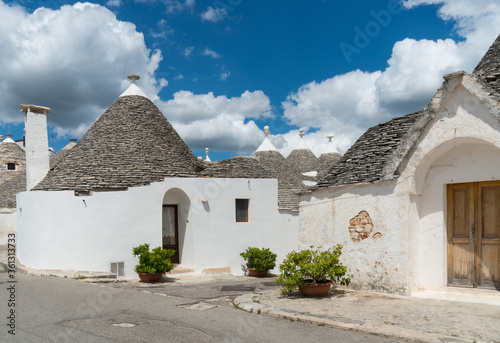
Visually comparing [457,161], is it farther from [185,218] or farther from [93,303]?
[185,218]

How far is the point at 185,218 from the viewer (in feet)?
50.6

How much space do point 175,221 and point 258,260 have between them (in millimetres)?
3477

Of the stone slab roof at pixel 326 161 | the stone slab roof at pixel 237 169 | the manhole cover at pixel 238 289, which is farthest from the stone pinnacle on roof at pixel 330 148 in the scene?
the manhole cover at pixel 238 289

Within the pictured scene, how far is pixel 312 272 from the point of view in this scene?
7801 mm

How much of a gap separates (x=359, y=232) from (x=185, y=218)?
27.8 ft

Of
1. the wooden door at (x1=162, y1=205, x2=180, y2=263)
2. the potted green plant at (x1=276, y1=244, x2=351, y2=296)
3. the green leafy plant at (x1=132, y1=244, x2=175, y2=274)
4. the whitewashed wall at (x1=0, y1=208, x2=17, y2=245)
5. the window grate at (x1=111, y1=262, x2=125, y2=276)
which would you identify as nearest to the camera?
the potted green plant at (x1=276, y1=244, x2=351, y2=296)

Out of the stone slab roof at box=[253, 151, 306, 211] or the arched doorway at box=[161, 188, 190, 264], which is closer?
the arched doorway at box=[161, 188, 190, 264]

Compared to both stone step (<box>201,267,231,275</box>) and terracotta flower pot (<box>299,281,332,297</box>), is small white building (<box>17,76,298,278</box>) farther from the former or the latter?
terracotta flower pot (<box>299,281,332,297</box>)

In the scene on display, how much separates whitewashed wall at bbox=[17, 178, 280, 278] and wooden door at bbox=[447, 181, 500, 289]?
9.27m

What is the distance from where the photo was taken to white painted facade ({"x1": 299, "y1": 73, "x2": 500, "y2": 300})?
7000 mm

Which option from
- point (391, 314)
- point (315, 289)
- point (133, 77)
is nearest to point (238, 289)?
point (315, 289)

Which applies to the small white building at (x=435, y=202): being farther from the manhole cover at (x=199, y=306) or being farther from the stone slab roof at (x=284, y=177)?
the stone slab roof at (x=284, y=177)

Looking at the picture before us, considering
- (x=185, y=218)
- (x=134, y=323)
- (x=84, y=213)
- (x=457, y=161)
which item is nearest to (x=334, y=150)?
(x=185, y=218)

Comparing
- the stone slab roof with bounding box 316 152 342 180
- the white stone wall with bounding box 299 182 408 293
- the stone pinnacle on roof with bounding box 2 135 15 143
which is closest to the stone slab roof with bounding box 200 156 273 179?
the white stone wall with bounding box 299 182 408 293
